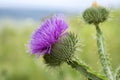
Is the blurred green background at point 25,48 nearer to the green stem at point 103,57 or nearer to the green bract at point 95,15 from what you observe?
the green bract at point 95,15

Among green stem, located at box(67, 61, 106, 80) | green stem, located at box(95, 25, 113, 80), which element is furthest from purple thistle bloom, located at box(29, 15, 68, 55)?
green stem, located at box(95, 25, 113, 80)

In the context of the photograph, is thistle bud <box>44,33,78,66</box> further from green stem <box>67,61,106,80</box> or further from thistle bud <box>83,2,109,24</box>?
thistle bud <box>83,2,109,24</box>

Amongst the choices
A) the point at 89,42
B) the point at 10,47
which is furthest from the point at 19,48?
the point at 89,42

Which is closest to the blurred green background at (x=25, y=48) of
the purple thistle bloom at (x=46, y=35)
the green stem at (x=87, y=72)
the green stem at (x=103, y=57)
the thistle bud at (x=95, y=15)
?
the thistle bud at (x=95, y=15)

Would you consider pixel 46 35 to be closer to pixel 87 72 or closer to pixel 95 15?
pixel 87 72

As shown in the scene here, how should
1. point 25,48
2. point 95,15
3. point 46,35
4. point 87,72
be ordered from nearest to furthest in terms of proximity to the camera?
point 87,72, point 46,35, point 95,15, point 25,48

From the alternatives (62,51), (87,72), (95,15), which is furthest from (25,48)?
(87,72)
